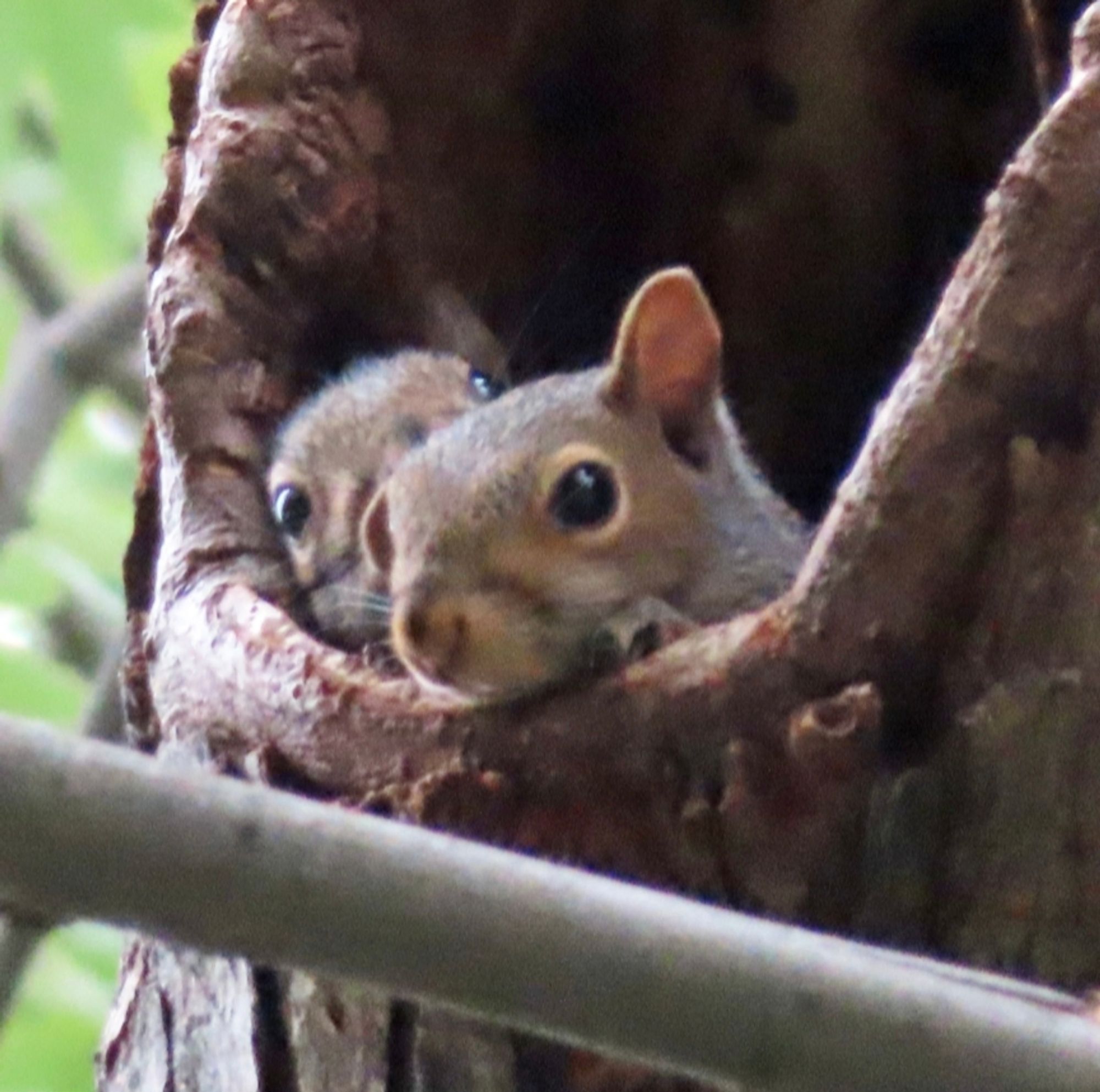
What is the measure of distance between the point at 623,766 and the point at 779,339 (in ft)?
4.75

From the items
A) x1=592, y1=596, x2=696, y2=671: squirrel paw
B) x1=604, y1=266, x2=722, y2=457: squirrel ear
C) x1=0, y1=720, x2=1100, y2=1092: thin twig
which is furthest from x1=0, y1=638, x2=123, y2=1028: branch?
x1=0, y1=720, x2=1100, y2=1092: thin twig

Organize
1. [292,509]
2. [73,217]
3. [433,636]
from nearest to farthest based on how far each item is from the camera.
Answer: [433,636], [292,509], [73,217]

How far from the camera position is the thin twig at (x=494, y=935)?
0.77m

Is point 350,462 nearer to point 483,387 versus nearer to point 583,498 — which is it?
point 483,387

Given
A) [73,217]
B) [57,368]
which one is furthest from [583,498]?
[73,217]

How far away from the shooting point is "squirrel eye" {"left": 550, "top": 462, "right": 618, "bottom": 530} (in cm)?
178

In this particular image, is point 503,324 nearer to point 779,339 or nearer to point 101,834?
point 779,339

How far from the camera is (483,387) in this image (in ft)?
8.45

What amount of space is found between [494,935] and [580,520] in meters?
0.99

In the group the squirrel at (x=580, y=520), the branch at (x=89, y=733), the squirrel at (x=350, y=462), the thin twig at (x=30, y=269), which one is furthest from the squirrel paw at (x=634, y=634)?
the thin twig at (x=30, y=269)

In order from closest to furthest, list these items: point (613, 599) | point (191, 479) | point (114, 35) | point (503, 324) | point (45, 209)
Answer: point (613, 599) → point (191, 479) → point (114, 35) → point (503, 324) → point (45, 209)

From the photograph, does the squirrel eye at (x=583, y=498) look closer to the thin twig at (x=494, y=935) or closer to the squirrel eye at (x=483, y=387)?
the squirrel eye at (x=483, y=387)

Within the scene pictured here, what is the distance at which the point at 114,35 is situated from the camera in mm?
2293

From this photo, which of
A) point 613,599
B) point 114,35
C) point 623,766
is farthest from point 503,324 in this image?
point 623,766
